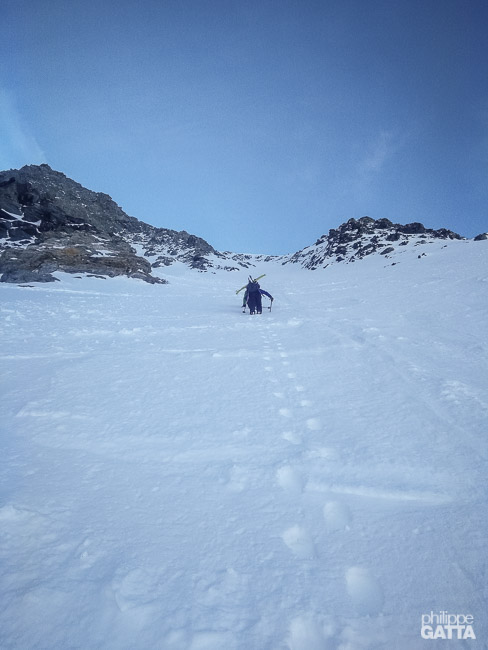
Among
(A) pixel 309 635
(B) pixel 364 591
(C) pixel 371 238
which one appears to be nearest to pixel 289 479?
(B) pixel 364 591

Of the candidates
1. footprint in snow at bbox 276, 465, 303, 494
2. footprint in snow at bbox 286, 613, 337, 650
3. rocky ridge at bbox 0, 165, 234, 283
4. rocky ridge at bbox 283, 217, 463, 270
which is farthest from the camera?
rocky ridge at bbox 283, 217, 463, 270

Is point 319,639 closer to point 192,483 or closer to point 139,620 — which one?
point 139,620

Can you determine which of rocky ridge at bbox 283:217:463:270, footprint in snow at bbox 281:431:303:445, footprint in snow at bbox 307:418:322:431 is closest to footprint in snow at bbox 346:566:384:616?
footprint in snow at bbox 281:431:303:445

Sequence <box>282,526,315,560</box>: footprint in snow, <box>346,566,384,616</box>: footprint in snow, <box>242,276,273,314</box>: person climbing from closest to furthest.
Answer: <box>346,566,384,616</box>: footprint in snow, <box>282,526,315,560</box>: footprint in snow, <box>242,276,273,314</box>: person climbing

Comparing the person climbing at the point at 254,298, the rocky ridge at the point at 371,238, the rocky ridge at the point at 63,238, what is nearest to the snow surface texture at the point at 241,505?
the person climbing at the point at 254,298

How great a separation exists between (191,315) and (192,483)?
807cm

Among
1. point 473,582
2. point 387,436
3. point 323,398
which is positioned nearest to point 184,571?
point 473,582

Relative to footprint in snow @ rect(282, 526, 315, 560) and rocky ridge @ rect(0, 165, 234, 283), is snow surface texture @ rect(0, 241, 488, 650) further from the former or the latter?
rocky ridge @ rect(0, 165, 234, 283)

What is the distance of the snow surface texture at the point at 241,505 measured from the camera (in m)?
1.31

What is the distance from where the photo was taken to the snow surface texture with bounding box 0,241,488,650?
51.6 inches

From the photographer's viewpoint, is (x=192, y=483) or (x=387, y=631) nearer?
(x=387, y=631)

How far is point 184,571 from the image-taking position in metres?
1.48

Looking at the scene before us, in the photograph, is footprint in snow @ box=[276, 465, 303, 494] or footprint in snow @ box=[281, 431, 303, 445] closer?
footprint in snow @ box=[276, 465, 303, 494]

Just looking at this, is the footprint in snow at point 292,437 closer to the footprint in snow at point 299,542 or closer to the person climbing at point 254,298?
the footprint in snow at point 299,542
